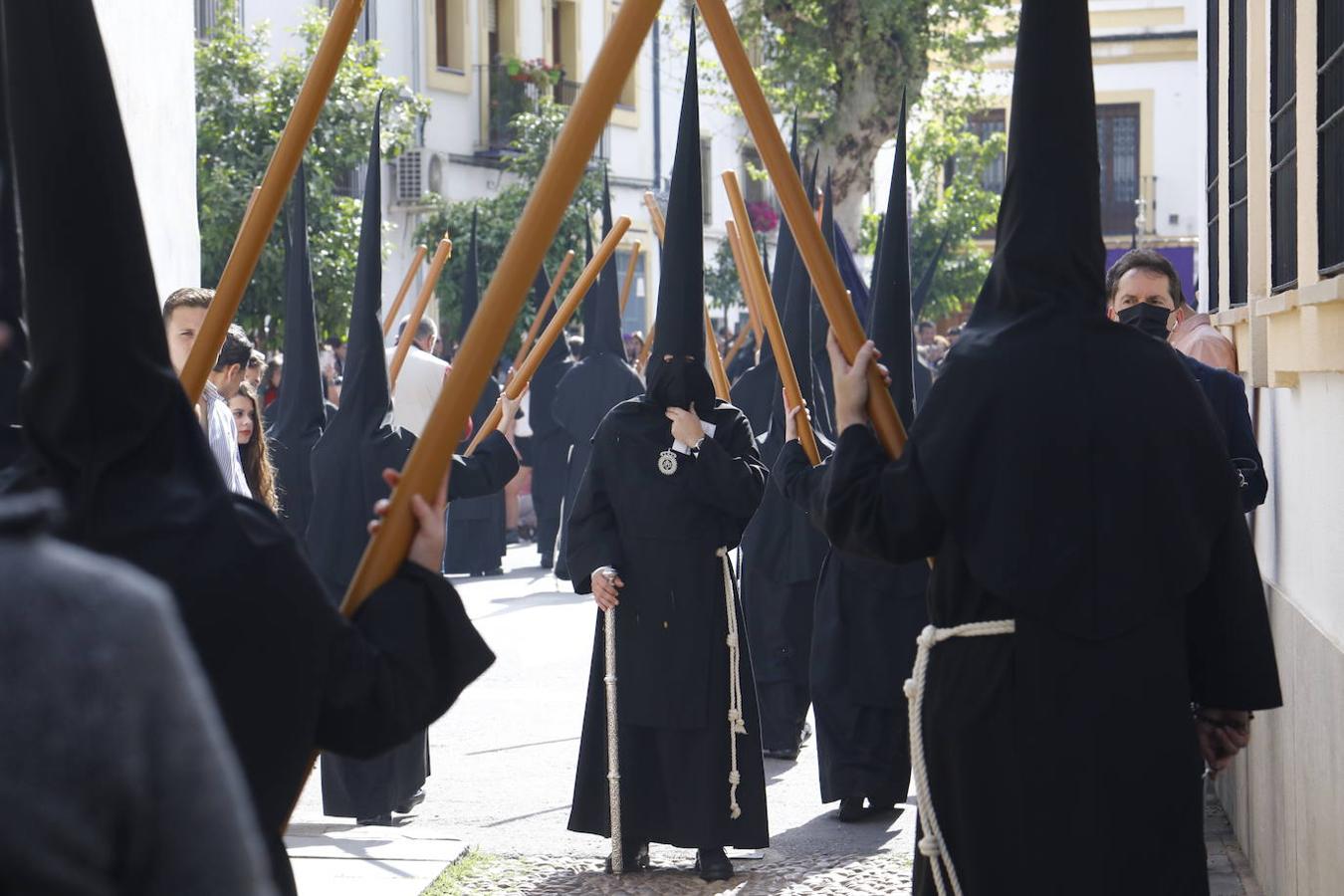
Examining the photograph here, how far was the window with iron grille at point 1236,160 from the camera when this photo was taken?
833 cm

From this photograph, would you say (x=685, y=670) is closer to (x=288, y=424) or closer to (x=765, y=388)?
(x=288, y=424)

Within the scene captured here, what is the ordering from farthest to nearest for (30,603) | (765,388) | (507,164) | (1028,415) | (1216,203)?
(507,164) < (765,388) < (1216,203) < (1028,415) < (30,603)

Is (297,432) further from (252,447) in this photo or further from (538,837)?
(538,837)

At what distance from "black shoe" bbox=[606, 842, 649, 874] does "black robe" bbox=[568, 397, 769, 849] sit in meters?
0.05

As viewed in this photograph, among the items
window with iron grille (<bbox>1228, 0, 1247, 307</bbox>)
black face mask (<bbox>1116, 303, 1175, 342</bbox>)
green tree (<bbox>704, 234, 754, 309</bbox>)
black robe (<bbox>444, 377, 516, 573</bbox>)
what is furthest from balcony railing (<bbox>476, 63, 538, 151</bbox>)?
black face mask (<bbox>1116, 303, 1175, 342</bbox>)

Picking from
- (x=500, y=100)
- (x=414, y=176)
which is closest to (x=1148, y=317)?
(x=414, y=176)

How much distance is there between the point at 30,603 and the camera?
4.49ft

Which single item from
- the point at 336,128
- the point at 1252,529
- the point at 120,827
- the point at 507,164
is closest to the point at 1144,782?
the point at 120,827

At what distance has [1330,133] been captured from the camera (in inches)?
209

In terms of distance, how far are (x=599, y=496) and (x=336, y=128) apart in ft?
42.7

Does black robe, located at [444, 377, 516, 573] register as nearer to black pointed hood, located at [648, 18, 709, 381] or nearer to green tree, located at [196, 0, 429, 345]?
green tree, located at [196, 0, 429, 345]

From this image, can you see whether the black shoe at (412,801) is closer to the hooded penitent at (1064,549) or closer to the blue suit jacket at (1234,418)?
the blue suit jacket at (1234,418)

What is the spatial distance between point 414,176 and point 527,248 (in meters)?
24.8

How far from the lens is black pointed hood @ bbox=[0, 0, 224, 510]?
2.32m
